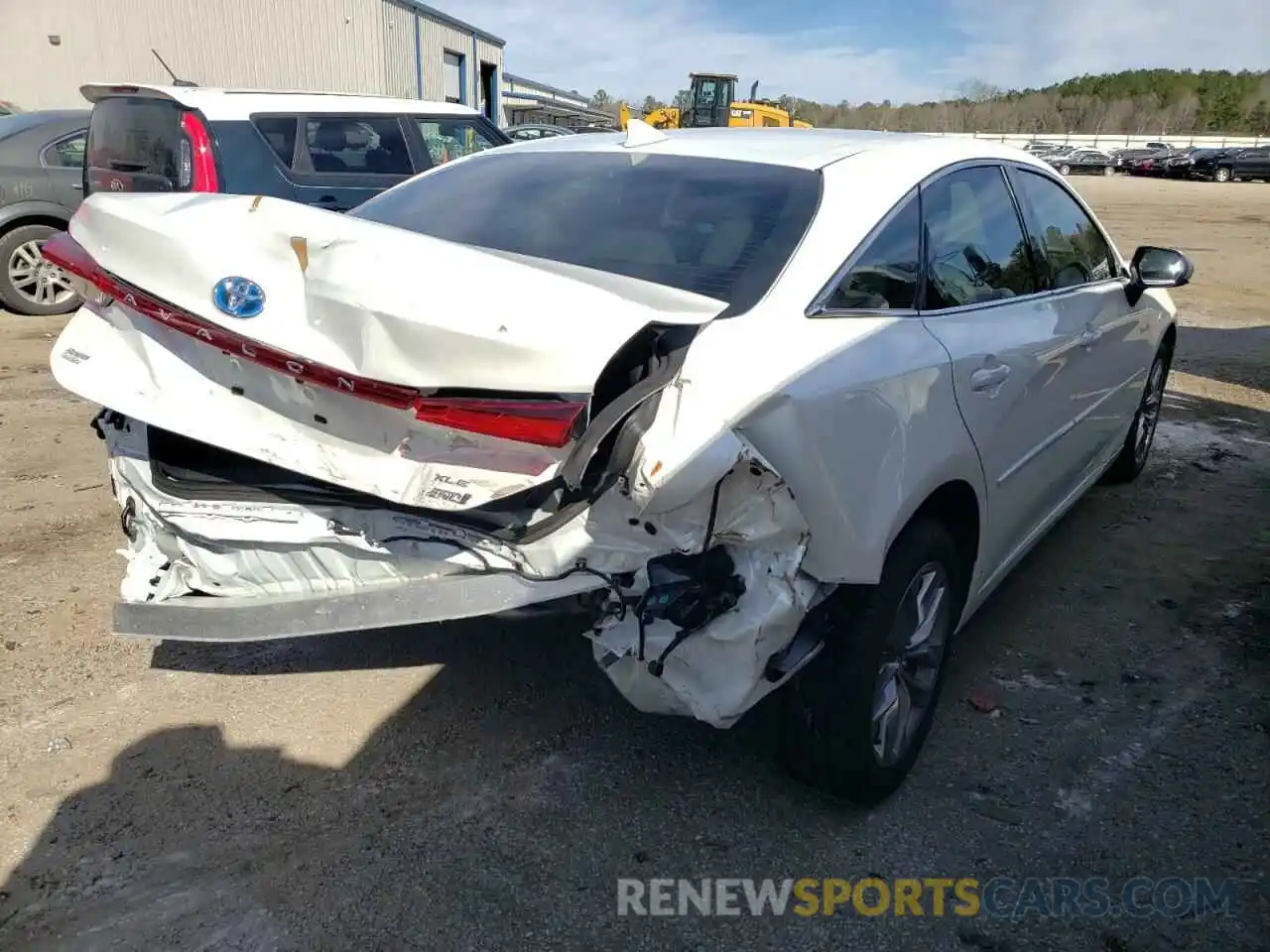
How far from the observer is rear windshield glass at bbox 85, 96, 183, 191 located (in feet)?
21.9

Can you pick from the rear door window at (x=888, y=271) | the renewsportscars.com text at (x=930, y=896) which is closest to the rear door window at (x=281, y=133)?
the rear door window at (x=888, y=271)

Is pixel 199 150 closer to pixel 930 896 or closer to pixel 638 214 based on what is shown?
pixel 638 214

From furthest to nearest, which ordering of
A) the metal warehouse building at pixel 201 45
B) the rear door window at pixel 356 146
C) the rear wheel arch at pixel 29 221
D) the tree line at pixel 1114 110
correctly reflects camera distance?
the tree line at pixel 1114 110, the metal warehouse building at pixel 201 45, the rear wheel arch at pixel 29 221, the rear door window at pixel 356 146

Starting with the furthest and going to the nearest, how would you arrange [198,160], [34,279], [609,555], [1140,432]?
[34,279]
[198,160]
[1140,432]
[609,555]

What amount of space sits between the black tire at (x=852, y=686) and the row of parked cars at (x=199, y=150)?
4471 mm

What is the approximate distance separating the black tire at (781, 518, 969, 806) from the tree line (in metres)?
89.6

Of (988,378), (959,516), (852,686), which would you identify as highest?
(988,378)

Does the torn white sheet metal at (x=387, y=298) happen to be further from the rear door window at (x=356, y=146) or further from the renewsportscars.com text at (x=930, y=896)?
the rear door window at (x=356, y=146)

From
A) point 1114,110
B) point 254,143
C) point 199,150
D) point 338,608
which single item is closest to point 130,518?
point 338,608

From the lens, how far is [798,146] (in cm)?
302

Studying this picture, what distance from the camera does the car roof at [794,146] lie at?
2902 mm

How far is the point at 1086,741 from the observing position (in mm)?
2959

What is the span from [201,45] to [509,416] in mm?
26170

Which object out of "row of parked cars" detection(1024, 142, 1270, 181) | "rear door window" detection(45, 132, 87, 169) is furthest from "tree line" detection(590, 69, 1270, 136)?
"rear door window" detection(45, 132, 87, 169)
